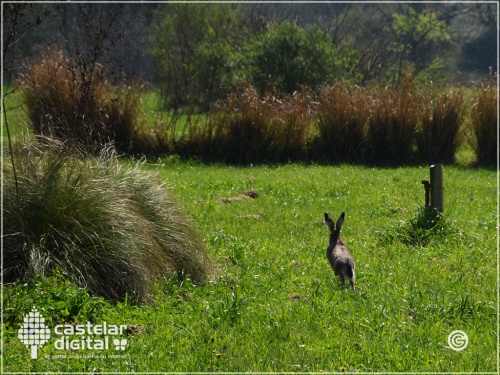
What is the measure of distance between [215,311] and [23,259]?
5.15ft

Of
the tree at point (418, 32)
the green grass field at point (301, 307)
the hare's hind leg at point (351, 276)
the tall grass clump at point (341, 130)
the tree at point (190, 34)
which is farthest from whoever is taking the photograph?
the tree at point (418, 32)

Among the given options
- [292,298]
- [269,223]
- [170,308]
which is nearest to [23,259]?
[170,308]

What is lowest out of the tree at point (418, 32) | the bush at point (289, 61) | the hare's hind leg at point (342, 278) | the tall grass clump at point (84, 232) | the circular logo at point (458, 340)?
the circular logo at point (458, 340)

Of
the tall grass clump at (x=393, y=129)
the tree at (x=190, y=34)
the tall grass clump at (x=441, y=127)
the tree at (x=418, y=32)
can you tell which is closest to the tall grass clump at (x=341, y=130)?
the tall grass clump at (x=393, y=129)

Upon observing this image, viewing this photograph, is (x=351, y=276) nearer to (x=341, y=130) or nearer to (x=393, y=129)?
(x=341, y=130)

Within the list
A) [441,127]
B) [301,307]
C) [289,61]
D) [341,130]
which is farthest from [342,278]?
[289,61]

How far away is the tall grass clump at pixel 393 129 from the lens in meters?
15.4

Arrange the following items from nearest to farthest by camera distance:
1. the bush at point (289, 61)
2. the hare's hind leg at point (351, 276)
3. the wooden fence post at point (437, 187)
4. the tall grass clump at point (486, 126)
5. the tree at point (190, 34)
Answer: the hare's hind leg at point (351, 276) < the wooden fence post at point (437, 187) < the tall grass clump at point (486, 126) < the bush at point (289, 61) < the tree at point (190, 34)

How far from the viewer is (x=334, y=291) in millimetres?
6273

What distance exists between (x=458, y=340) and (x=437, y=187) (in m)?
3.29

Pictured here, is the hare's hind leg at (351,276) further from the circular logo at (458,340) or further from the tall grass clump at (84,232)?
the tall grass clump at (84,232)

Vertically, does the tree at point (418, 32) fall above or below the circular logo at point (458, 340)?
above

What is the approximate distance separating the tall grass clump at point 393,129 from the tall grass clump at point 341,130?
0.20 metres

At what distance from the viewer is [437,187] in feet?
27.7
